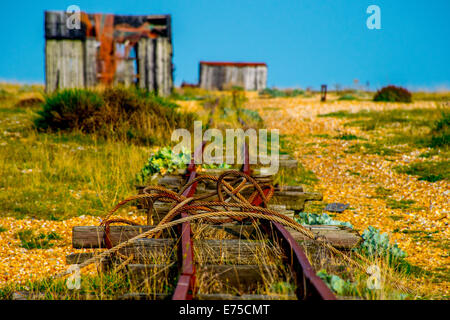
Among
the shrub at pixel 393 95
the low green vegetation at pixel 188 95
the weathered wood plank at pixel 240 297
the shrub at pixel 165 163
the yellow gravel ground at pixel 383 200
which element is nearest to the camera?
the weathered wood plank at pixel 240 297

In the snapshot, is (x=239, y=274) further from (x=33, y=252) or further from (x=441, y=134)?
(x=441, y=134)

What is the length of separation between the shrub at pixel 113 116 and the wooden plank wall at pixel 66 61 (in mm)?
8350

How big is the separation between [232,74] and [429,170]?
115 feet

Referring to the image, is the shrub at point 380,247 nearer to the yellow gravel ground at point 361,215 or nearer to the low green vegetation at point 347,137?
the yellow gravel ground at point 361,215

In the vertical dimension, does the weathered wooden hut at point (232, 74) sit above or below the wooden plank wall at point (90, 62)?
above

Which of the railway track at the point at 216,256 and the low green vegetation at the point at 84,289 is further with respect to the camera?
the low green vegetation at the point at 84,289

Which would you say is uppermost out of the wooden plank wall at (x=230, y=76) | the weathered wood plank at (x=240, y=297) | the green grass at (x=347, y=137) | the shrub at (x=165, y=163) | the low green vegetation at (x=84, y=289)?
the wooden plank wall at (x=230, y=76)

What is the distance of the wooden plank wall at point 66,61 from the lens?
17.7 metres

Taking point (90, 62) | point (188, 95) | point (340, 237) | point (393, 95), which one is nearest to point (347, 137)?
point (340, 237)

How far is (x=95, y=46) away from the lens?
17656mm

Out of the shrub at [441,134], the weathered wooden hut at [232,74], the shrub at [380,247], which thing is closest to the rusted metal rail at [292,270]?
the shrub at [380,247]

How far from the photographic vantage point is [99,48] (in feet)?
58.0
